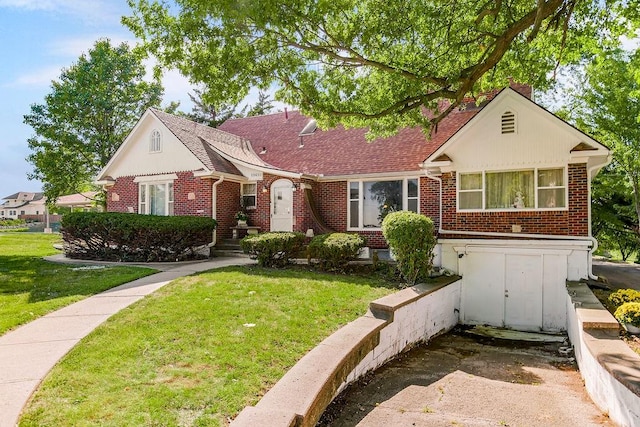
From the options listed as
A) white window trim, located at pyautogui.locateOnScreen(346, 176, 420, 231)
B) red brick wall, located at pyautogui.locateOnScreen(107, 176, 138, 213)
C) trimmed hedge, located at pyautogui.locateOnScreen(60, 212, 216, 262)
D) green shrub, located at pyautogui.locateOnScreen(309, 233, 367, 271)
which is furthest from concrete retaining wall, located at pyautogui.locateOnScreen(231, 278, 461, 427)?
red brick wall, located at pyautogui.locateOnScreen(107, 176, 138, 213)

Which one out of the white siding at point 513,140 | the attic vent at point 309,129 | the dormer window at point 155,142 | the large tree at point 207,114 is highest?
the large tree at point 207,114

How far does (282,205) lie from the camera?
15781mm

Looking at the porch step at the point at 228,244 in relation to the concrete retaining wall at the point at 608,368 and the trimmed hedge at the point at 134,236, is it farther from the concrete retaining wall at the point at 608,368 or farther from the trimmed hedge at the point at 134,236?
the concrete retaining wall at the point at 608,368

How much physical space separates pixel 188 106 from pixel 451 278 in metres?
36.7

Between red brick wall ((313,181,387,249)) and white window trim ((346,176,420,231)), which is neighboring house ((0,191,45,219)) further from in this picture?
white window trim ((346,176,420,231))

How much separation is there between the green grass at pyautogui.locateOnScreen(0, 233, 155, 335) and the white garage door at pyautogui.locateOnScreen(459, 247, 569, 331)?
8899 millimetres

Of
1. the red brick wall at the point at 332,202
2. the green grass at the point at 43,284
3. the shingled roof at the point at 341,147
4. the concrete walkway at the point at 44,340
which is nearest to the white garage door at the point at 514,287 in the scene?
the shingled roof at the point at 341,147

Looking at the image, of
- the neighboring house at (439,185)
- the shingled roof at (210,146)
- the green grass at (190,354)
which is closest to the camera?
the green grass at (190,354)

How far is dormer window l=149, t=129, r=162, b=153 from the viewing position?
16891mm

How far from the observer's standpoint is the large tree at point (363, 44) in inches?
315

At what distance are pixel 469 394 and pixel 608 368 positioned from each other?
1.77m

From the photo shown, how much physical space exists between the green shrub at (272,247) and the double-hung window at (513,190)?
17.2ft

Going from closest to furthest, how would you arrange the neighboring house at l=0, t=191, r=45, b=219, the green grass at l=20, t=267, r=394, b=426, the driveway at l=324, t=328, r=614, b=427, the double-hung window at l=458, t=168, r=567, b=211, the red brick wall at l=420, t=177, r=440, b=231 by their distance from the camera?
the green grass at l=20, t=267, r=394, b=426 → the driveway at l=324, t=328, r=614, b=427 → the double-hung window at l=458, t=168, r=567, b=211 → the red brick wall at l=420, t=177, r=440, b=231 → the neighboring house at l=0, t=191, r=45, b=219

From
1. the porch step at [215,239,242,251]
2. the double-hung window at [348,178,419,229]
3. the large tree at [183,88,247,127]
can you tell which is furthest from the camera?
the large tree at [183,88,247,127]
